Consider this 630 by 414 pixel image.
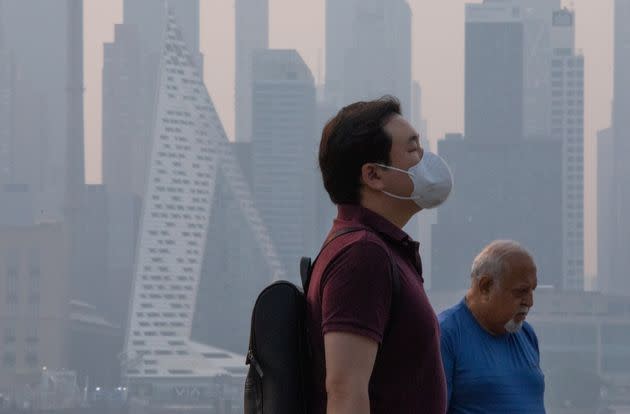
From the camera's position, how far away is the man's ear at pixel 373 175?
1.27 metres

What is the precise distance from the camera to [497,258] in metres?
1.81

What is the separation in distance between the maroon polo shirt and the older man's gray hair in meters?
0.57

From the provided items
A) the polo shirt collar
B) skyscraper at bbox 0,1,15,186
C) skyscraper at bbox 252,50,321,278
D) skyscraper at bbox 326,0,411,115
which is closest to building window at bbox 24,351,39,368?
skyscraper at bbox 0,1,15,186

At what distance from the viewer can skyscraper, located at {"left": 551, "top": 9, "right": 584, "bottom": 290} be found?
5944cm

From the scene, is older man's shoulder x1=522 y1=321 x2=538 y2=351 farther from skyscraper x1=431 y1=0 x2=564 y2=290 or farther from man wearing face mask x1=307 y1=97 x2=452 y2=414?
skyscraper x1=431 y1=0 x2=564 y2=290

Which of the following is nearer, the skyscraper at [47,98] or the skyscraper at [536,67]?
the skyscraper at [47,98]

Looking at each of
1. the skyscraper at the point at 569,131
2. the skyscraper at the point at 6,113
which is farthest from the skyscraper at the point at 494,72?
the skyscraper at the point at 6,113

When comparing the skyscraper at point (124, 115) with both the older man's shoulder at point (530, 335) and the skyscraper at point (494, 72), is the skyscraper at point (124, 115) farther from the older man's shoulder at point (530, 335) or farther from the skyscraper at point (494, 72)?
the older man's shoulder at point (530, 335)

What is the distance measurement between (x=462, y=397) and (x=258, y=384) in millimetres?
601

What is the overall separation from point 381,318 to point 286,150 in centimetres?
6186

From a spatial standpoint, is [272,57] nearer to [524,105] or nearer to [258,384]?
[524,105]

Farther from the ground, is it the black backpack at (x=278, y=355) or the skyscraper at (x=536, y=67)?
the skyscraper at (x=536, y=67)

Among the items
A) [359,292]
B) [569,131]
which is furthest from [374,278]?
[569,131]

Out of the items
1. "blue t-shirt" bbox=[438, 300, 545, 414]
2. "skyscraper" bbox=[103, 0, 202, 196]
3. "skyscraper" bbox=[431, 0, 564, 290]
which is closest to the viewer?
"blue t-shirt" bbox=[438, 300, 545, 414]
